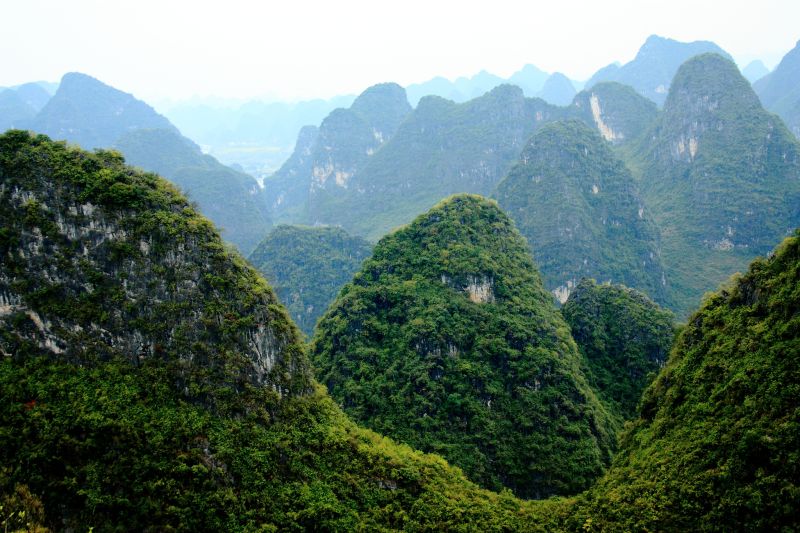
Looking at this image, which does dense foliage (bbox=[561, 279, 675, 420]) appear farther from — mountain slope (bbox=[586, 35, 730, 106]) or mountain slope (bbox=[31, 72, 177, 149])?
mountain slope (bbox=[586, 35, 730, 106])

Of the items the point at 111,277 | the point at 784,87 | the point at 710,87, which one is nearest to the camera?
the point at 111,277

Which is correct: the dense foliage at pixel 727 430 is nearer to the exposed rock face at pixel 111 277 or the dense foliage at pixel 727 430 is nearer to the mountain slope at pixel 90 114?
the exposed rock face at pixel 111 277

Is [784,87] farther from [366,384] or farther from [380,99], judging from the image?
[366,384]

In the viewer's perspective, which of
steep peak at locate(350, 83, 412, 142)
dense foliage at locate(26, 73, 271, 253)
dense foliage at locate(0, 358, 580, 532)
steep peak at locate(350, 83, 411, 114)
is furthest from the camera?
steep peak at locate(350, 83, 411, 114)

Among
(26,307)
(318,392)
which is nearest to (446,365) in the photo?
(318,392)

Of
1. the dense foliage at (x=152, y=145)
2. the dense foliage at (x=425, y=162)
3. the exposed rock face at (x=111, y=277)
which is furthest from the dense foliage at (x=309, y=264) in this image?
the exposed rock face at (x=111, y=277)

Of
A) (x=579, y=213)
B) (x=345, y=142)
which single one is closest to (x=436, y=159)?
(x=345, y=142)

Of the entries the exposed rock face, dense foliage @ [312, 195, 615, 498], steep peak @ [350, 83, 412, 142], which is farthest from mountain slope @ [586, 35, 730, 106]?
the exposed rock face
